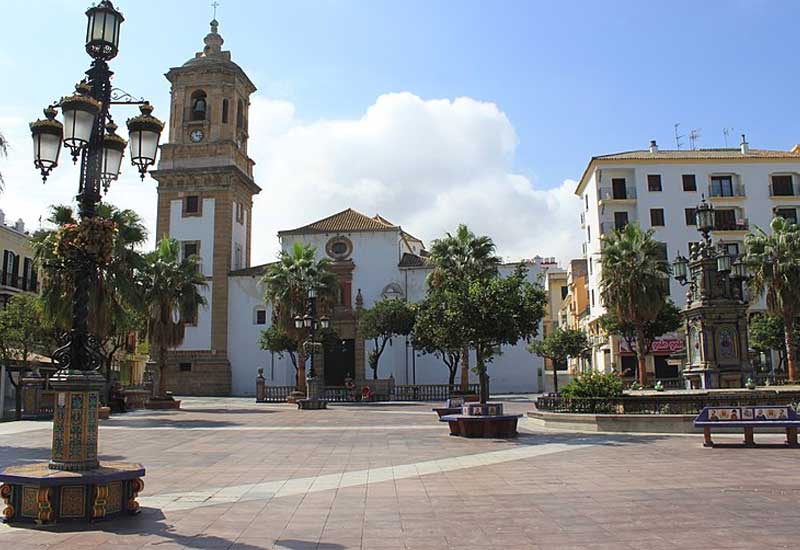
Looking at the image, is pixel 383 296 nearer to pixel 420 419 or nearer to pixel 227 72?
pixel 227 72

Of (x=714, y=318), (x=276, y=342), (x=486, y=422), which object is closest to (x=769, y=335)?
(x=714, y=318)

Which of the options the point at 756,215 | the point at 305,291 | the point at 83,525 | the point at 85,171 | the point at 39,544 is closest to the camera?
the point at 39,544

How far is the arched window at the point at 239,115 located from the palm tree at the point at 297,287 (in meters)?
18.5

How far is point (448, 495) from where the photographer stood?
841 cm

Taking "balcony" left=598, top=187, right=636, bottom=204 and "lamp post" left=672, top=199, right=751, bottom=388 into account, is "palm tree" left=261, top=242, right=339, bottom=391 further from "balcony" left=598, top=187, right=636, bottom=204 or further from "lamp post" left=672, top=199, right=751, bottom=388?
"balcony" left=598, top=187, right=636, bottom=204

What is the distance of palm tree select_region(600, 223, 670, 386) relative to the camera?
1169 inches

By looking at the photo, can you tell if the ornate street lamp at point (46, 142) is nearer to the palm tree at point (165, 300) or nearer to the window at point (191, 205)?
the palm tree at point (165, 300)

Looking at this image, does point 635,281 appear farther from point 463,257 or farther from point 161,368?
point 161,368

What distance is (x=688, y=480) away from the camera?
358 inches

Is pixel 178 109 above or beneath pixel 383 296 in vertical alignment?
above

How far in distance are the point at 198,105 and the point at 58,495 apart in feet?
160

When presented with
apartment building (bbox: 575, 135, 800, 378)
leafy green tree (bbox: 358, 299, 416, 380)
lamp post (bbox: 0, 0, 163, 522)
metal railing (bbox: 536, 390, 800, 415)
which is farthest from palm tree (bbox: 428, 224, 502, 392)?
lamp post (bbox: 0, 0, 163, 522)

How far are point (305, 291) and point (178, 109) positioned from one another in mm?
22751

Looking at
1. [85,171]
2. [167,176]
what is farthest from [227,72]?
[85,171]
